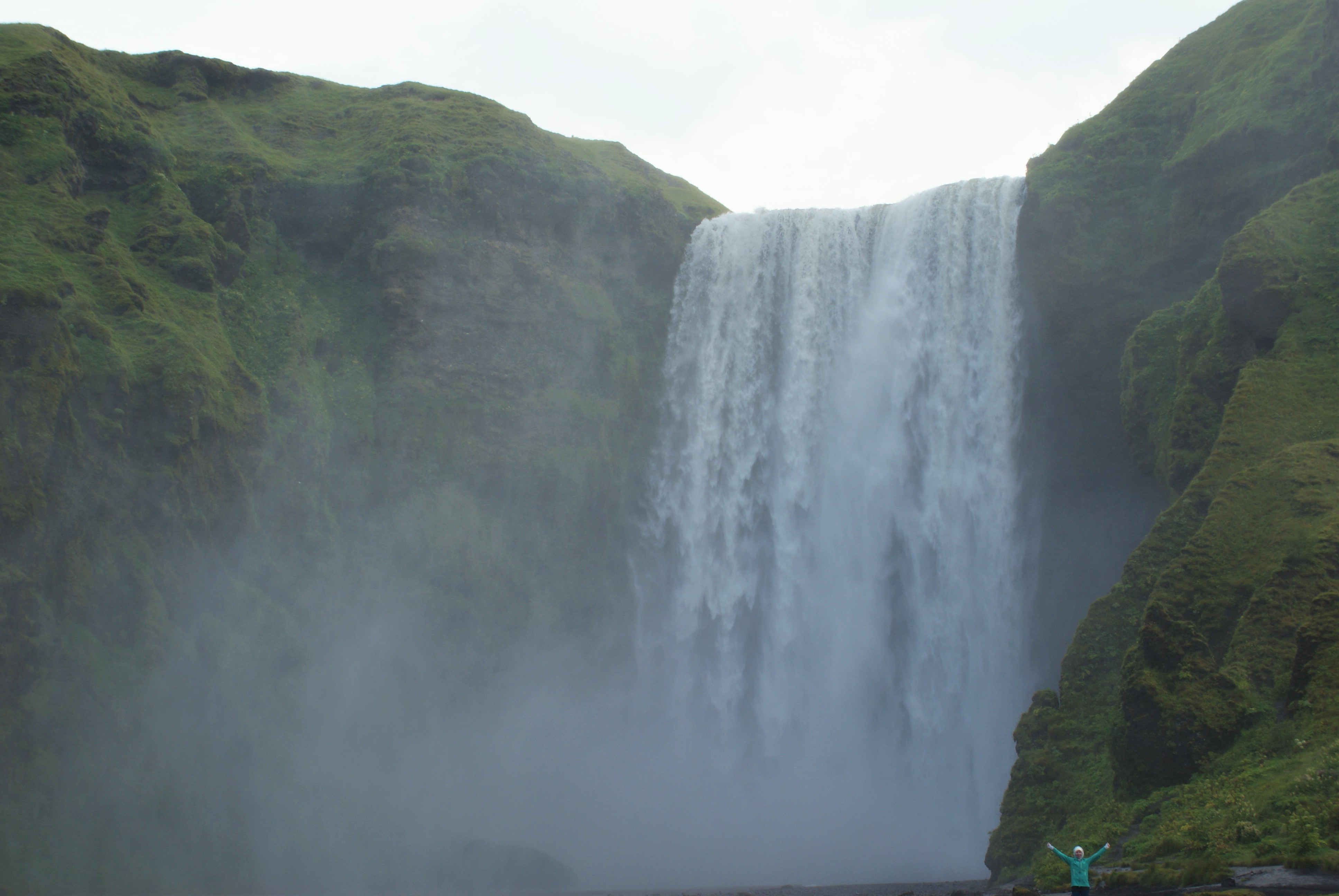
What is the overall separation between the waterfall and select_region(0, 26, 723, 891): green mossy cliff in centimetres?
267

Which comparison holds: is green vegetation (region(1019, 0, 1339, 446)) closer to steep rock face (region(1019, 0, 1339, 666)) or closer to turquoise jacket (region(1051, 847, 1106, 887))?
steep rock face (region(1019, 0, 1339, 666))

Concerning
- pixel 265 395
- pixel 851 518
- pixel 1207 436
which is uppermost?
pixel 265 395

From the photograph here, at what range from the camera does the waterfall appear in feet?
103

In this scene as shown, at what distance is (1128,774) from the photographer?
16.5 metres

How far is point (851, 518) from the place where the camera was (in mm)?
34812

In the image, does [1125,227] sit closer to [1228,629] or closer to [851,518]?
[851,518]

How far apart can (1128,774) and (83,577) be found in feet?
80.0

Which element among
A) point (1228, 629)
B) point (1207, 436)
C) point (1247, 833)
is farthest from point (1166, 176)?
point (1247, 833)

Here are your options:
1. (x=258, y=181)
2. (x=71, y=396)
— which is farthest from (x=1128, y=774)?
(x=258, y=181)

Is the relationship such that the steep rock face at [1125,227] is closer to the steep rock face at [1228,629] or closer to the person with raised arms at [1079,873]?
the steep rock face at [1228,629]

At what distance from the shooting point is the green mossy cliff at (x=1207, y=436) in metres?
14.1

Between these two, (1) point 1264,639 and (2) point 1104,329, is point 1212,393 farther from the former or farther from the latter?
(1) point 1264,639

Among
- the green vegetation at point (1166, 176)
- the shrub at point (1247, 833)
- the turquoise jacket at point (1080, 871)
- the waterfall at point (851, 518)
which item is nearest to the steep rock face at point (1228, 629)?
the shrub at point (1247, 833)

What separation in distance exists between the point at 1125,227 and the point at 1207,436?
10.5 meters
